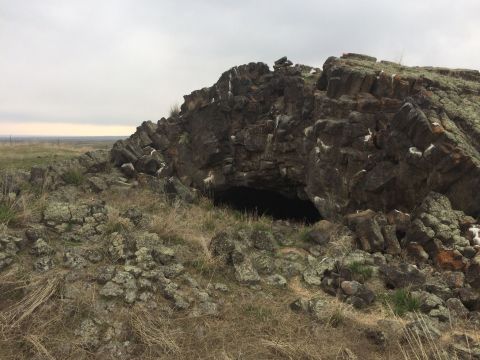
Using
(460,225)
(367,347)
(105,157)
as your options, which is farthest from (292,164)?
(367,347)

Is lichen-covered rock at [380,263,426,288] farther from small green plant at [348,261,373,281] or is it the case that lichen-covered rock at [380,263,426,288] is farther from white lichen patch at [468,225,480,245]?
white lichen patch at [468,225,480,245]

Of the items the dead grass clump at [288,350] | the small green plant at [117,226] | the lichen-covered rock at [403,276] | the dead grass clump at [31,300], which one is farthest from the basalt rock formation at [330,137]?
the dead grass clump at [31,300]

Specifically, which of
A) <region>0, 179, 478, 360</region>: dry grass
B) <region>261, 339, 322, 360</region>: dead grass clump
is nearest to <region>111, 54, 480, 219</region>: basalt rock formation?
<region>0, 179, 478, 360</region>: dry grass

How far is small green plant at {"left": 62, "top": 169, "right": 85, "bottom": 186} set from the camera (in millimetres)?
12836

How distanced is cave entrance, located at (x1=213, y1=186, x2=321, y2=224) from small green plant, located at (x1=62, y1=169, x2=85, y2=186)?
4.58 metres

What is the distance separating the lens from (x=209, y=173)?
14.9 metres

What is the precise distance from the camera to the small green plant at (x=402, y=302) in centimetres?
699

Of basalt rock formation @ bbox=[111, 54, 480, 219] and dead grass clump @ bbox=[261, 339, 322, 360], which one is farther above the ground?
basalt rock formation @ bbox=[111, 54, 480, 219]

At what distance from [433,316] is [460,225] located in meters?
2.89

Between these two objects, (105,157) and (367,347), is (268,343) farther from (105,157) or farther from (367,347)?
(105,157)

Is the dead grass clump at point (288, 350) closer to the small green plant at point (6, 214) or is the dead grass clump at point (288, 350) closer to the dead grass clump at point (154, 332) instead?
the dead grass clump at point (154, 332)

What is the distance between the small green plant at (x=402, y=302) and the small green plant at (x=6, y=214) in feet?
24.3

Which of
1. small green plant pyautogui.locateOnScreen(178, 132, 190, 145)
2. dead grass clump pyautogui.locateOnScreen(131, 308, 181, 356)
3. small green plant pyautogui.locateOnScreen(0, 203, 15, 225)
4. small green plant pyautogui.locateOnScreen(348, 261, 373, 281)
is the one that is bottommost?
dead grass clump pyautogui.locateOnScreen(131, 308, 181, 356)

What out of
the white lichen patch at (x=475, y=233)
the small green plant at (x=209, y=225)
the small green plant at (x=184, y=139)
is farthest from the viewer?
the small green plant at (x=184, y=139)
